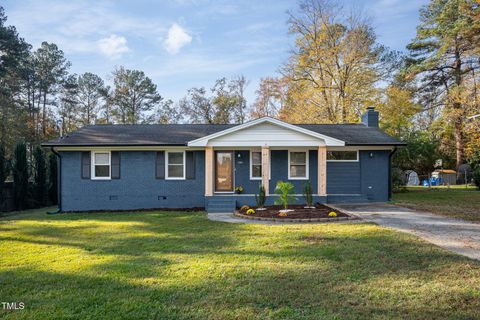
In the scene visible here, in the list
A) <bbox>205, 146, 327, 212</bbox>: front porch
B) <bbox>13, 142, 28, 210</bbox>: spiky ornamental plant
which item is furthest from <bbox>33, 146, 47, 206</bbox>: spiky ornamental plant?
<bbox>205, 146, 327, 212</bbox>: front porch

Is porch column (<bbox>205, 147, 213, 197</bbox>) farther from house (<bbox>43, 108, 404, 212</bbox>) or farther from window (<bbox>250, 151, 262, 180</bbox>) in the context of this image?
window (<bbox>250, 151, 262, 180</bbox>)

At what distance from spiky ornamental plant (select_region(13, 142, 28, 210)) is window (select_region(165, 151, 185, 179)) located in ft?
27.8

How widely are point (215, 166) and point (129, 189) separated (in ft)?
12.1

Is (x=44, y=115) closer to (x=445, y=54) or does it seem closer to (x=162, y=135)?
(x=162, y=135)

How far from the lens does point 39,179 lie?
17016 millimetres

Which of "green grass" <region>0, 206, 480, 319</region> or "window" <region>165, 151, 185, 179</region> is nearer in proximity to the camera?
"green grass" <region>0, 206, 480, 319</region>

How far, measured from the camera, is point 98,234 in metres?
7.73

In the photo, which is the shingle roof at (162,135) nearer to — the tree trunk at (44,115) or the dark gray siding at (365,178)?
the dark gray siding at (365,178)

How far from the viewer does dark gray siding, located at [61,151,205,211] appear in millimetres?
12922

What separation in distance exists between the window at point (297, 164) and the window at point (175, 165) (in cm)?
458

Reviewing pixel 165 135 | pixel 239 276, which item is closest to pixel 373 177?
pixel 165 135

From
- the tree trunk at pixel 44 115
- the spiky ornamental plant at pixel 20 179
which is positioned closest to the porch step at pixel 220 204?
the spiky ornamental plant at pixel 20 179

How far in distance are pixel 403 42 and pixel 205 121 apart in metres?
20.0

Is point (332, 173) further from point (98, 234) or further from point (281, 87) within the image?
point (281, 87)
